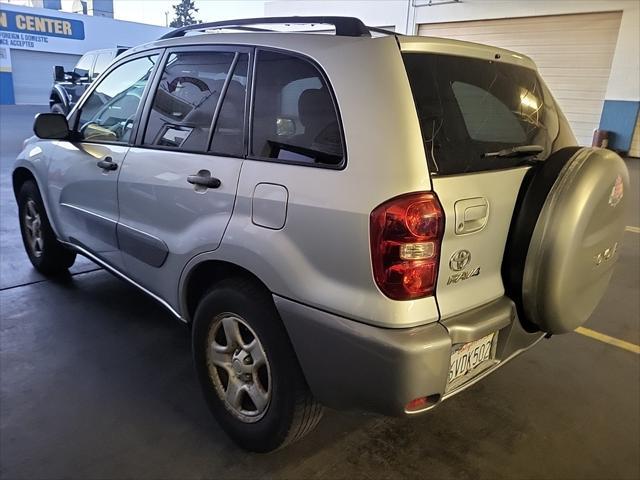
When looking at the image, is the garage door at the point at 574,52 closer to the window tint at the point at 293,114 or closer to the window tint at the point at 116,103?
the window tint at the point at 116,103

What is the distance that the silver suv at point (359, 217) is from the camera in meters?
1.71

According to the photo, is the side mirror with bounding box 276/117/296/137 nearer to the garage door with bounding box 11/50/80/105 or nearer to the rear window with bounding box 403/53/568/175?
the rear window with bounding box 403/53/568/175

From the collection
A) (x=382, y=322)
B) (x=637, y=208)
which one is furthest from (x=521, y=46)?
(x=382, y=322)

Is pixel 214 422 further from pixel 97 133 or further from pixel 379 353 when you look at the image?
pixel 97 133

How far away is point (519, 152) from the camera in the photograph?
2.09 meters

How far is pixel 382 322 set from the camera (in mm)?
1695

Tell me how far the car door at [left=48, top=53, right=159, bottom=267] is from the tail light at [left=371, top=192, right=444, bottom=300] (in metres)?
1.75

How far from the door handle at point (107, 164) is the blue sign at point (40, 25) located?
29.7m

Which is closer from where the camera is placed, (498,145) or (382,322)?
(382,322)

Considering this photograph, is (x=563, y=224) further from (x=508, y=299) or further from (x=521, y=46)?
(x=521, y=46)

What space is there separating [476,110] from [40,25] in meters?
32.5

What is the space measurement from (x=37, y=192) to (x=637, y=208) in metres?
8.11

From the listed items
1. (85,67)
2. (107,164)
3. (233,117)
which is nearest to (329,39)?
(233,117)

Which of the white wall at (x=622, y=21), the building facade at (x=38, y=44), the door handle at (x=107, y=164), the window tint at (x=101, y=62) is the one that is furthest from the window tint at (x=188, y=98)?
the building facade at (x=38, y=44)
